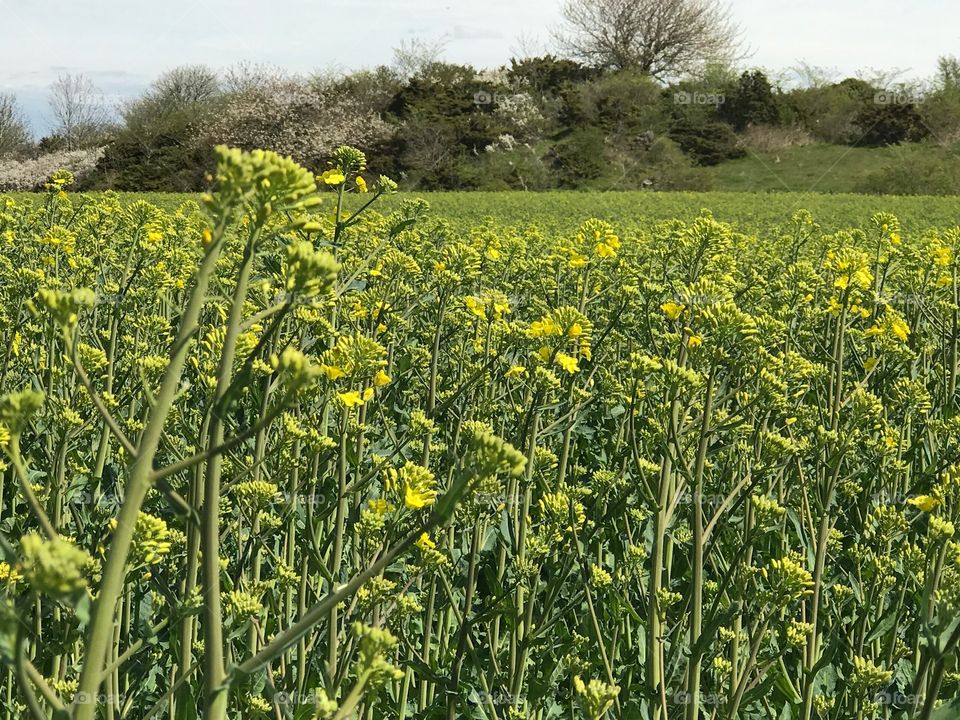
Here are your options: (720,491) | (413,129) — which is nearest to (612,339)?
(720,491)

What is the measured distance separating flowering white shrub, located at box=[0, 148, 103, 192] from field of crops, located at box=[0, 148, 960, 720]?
1285 inches

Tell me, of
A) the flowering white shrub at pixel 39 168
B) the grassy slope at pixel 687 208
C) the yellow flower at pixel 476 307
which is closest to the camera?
the yellow flower at pixel 476 307

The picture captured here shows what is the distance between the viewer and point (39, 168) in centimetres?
3619

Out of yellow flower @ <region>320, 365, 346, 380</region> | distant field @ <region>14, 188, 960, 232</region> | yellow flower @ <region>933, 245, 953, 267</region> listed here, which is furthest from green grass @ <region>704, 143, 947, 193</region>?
yellow flower @ <region>320, 365, 346, 380</region>

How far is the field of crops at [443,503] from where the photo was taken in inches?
36.4

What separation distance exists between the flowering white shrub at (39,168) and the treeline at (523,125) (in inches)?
4.1

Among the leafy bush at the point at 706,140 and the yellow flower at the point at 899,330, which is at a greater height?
the leafy bush at the point at 706,140

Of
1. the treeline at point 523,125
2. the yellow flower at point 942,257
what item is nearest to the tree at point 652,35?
the treeline at point 523,125

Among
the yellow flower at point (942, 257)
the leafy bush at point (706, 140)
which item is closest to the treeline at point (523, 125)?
the leafy bush at point (706, 140)
